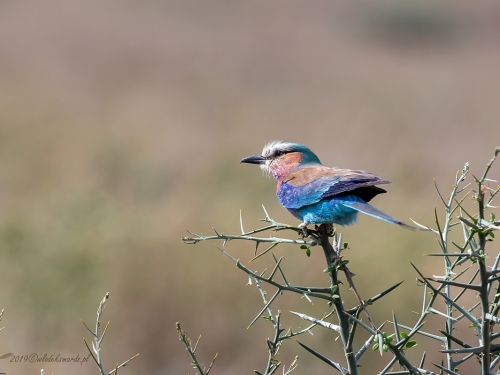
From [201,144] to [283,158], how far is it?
747 centimetres

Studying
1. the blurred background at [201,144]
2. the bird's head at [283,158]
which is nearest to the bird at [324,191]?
the bird's head at [283,158]

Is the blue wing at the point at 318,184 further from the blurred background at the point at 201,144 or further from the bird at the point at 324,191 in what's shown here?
the blurred background at the point at 201,144

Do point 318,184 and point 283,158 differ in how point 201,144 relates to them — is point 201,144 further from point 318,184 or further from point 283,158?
point 318,184

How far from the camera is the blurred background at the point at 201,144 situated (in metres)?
5.88

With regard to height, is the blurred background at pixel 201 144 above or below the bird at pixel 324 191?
below

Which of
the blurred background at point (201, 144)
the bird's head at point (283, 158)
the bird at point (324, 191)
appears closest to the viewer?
the bird at point (324, 191)

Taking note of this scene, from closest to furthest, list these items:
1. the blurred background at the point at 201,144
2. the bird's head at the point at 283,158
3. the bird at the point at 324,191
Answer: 1. the bird at the point at 324,191
2. the bird's head at the point at 283,158
3. the blurred background at the point at 201,144

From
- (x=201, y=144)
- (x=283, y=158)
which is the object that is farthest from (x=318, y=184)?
(x=201, y=144)

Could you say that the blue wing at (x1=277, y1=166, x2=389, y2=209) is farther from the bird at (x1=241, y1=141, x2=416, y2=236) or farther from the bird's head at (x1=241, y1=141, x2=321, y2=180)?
the bird's head at (x1=241, y1=141, x2=321, y2=180)

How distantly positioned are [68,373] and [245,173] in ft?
15.0

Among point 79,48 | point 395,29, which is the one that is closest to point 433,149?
point 79,48

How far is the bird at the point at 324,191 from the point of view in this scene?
283 cm

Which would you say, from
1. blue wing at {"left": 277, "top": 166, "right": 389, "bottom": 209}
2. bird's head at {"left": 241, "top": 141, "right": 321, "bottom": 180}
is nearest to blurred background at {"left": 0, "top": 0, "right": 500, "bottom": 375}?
bird's head at {"left": 241, "top": 141, "right": 321, "bottom": 180}

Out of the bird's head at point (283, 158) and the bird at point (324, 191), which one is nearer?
the bird at point (324, 191)
